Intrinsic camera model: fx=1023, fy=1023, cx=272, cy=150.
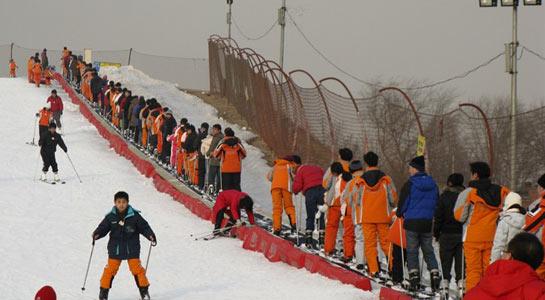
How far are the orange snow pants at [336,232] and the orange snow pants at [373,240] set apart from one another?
103 centimetres

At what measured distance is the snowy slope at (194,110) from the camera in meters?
31.5

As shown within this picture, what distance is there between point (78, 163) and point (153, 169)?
3.23 m

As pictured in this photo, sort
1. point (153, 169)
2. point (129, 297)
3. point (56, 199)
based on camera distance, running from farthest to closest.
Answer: point (153, 169) < point (56, 199) < point (129, 297)

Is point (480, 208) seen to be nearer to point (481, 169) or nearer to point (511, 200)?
point (481, 169)

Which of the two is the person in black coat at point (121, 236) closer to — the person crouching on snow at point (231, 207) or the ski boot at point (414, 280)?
the ski boot at point (414, 280)

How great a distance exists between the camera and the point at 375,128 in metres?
25.9

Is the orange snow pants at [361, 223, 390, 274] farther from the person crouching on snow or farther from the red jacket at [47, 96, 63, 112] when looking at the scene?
the red jacket at [47, 96, 63, 112]

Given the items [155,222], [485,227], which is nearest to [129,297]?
[485,227]

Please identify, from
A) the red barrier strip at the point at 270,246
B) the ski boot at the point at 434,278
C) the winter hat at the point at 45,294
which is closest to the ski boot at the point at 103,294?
the winter hat at the point at 45,294

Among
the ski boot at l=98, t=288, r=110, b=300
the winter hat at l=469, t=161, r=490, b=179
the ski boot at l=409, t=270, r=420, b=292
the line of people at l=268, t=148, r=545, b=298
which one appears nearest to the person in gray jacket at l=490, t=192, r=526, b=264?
the line of people at l=268, t=148, r=545, b=298

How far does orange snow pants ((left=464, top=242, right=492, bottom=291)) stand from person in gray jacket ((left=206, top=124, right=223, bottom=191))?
990 centimetres

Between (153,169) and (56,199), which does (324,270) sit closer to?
(56,199)

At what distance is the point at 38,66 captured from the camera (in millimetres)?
44562

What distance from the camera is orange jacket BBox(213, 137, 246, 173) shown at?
19016mm
